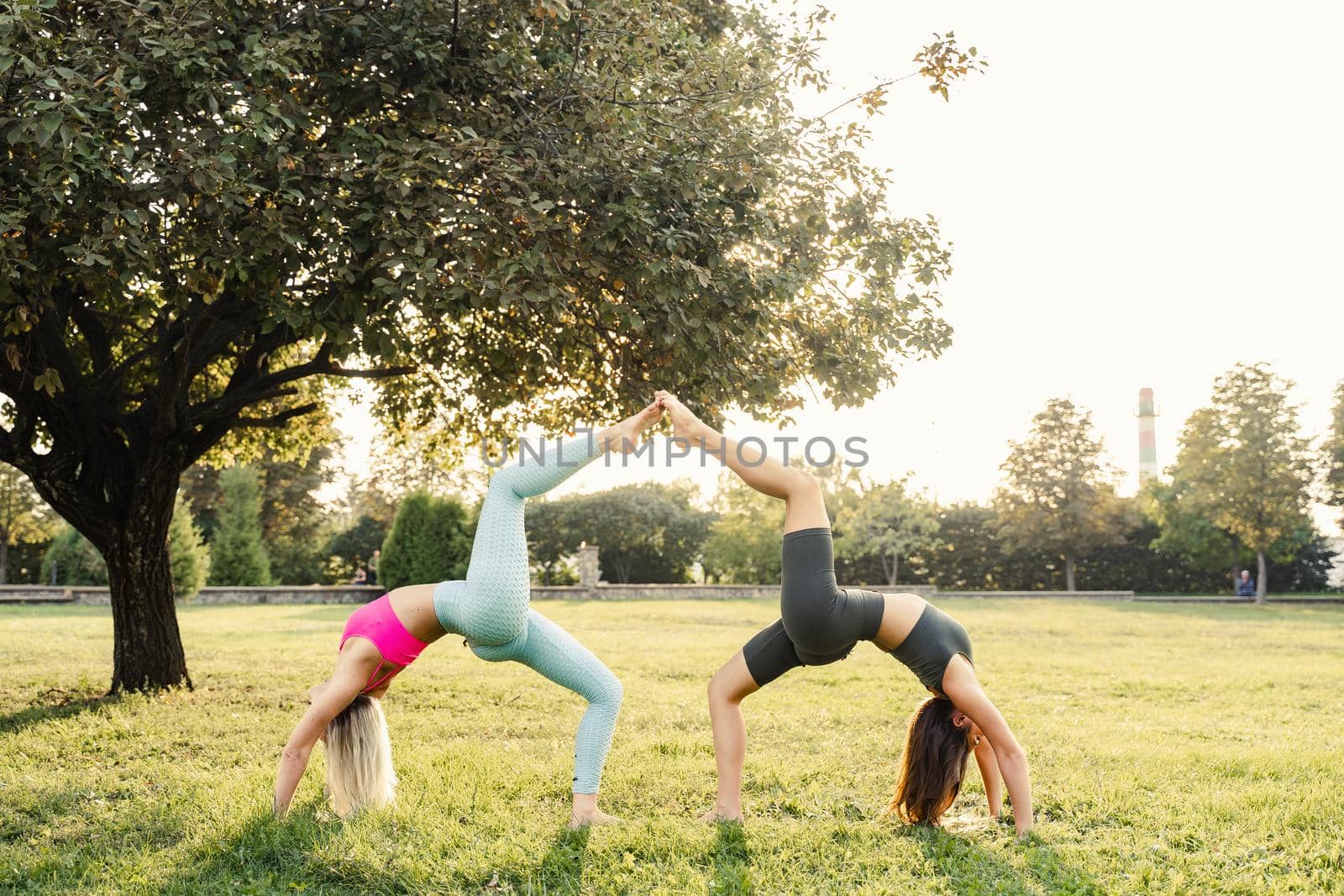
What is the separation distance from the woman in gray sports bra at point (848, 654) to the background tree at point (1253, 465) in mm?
31169

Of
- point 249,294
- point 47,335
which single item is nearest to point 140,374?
point 47,335

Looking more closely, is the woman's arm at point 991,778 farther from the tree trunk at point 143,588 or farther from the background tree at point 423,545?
the background tree at point 423,545

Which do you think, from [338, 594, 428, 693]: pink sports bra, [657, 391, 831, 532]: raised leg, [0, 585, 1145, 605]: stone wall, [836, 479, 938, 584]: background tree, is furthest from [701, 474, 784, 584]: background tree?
[338, 594, 428, 693]: pink sports bra

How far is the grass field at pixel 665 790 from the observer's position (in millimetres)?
4035

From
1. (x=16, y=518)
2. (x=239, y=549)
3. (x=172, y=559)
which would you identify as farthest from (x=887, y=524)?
(x=16, y=518)

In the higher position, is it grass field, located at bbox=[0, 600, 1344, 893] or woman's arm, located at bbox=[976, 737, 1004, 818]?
woman's arm, located at bbox=[976, 737, 1004, 818]

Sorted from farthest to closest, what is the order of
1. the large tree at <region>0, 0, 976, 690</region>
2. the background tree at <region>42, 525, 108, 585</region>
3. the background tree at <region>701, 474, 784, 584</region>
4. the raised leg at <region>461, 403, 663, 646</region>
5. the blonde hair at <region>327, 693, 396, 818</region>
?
the background tree at <region>701, 474, 784, 584</region>, the background tree at <region>42, 525, 108, 585</region>, the large tree at <region>0, 0, 976, 690</region>, the blonde hair at <region>327, 693, 396, 818</region>, the raised leg at <region>461, 403, 663, 646</region>

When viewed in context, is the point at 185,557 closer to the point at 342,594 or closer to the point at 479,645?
the point at 342,594

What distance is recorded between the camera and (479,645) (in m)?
4.59

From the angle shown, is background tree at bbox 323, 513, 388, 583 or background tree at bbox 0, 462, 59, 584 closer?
background tree at bbox 0, 462, 59, 584

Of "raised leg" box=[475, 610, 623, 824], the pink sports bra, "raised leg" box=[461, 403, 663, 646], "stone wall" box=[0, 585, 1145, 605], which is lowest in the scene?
"stone wall" box=[0, 585, 1145, 605]

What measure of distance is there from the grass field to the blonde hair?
14 cm

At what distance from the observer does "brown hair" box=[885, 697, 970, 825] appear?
4633 millimetres

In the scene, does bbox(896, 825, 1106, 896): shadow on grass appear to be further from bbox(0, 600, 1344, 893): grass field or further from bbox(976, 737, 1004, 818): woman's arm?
bbox(976, 737, 1004, 818): woman's arm
